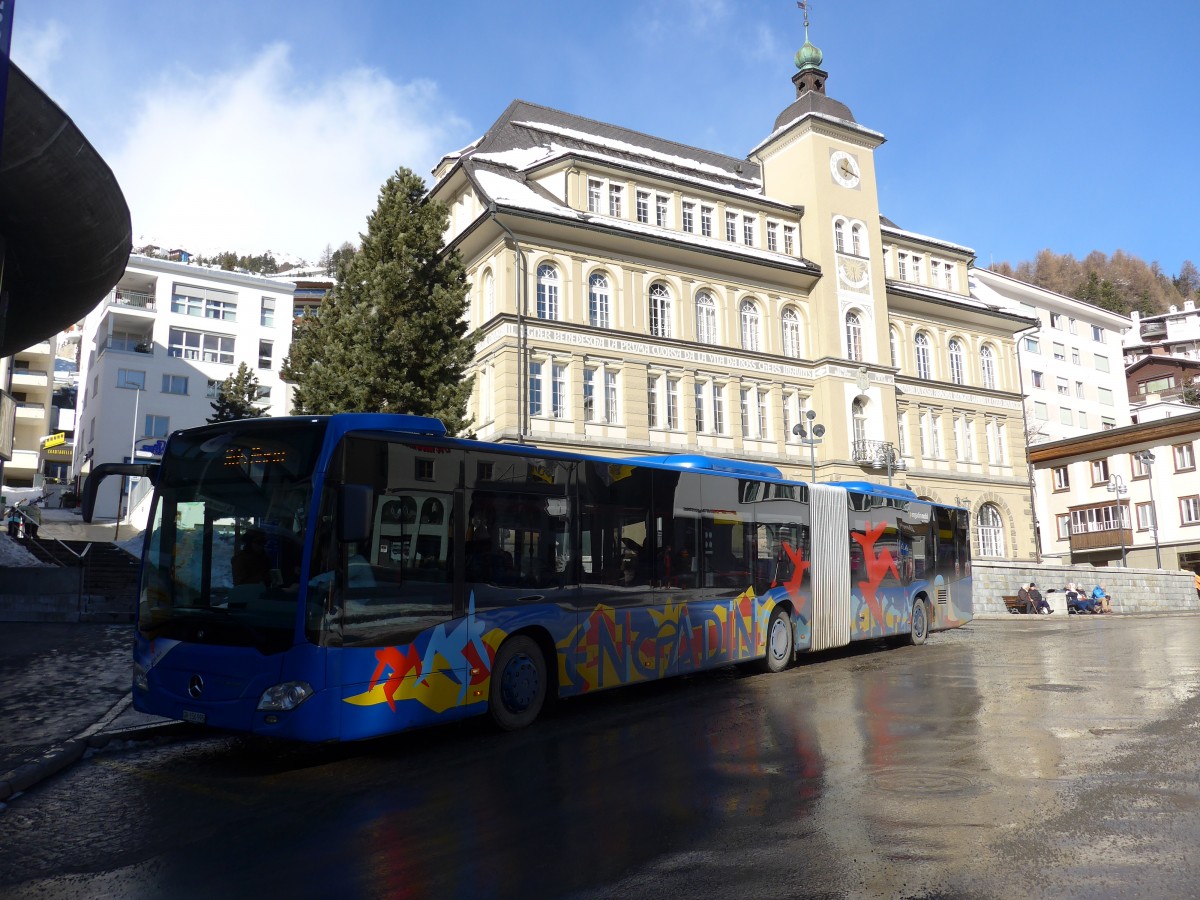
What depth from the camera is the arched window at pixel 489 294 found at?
1383 inches

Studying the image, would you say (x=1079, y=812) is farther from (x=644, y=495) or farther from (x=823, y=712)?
(x=644, y=495)

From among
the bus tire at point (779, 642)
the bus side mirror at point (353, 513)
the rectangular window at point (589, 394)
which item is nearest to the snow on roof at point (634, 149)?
the rectangular window at point (589, 394)

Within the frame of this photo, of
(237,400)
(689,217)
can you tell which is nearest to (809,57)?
(689,217)

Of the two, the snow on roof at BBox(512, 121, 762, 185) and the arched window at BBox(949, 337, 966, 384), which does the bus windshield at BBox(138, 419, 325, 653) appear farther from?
the arched window at BBox(949, 337, 966, 384)

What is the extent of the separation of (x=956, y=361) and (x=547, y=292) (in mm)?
23640

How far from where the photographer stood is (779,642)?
14742 mm

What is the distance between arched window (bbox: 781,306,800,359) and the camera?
135 feet

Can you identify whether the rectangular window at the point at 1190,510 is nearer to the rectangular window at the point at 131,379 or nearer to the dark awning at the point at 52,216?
the dark awning at the point at 52,216

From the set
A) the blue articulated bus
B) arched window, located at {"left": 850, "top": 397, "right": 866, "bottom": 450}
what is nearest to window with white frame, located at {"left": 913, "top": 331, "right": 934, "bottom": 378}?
arched window, located at {"left": 850, "top": 397, "right": 866, "bottom": 450}

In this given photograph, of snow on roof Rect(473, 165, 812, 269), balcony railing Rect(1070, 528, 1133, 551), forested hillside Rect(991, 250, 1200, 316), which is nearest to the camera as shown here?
snow on roof Rect(473, 165, 812, 269)

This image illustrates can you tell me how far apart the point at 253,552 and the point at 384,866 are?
3.74 meters

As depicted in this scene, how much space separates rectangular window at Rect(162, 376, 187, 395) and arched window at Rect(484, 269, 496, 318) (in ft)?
102

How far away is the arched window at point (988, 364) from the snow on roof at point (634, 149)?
14.4 metres

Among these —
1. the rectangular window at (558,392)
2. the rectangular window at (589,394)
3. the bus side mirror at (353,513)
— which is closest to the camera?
the bus side mirror at (353,513)
